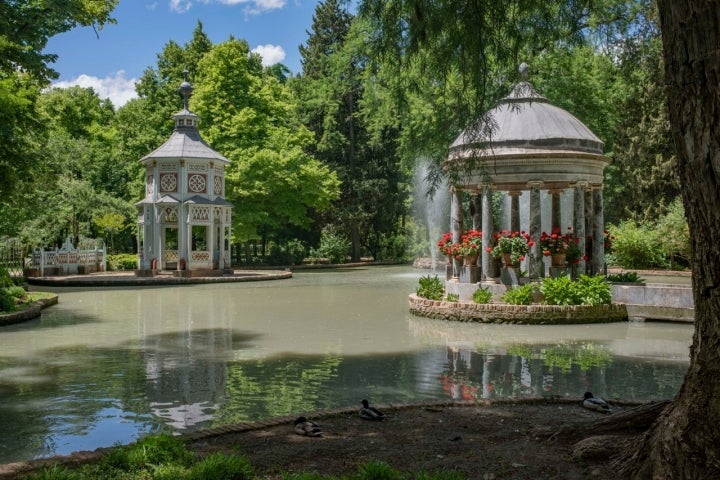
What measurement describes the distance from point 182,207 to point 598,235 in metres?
20.4

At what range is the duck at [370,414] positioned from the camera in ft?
21.0

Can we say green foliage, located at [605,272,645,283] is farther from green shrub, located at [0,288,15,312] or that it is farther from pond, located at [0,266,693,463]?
green shrub, located at [0,288,15,312]

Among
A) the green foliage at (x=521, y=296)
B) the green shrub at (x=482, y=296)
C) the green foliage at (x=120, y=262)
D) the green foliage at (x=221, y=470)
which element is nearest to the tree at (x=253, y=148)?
the green foliage at (x=120, y=262)

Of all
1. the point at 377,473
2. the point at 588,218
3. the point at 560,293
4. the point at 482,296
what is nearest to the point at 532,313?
the point at 560,293

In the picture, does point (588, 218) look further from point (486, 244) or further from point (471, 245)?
point (471, 245)

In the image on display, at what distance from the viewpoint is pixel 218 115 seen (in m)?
41.3

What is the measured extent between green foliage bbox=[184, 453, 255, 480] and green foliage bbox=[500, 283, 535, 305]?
1129 centimetres

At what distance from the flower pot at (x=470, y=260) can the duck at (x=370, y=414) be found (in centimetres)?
1105

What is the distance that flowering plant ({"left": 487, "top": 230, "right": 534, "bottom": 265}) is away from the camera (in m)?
16.1

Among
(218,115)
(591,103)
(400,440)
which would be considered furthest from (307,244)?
(400,440)

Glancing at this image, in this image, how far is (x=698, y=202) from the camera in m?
4.07

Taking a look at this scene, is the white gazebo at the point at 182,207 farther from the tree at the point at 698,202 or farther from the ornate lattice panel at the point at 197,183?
the tree at the point at 698,202

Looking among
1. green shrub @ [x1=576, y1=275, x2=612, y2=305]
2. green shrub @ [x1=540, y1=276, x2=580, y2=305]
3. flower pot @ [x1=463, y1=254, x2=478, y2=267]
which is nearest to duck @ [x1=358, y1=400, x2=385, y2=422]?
green shrub @ [x1=540, y1=276, x2=580, y2=305]

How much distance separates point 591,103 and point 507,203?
13978 mm
